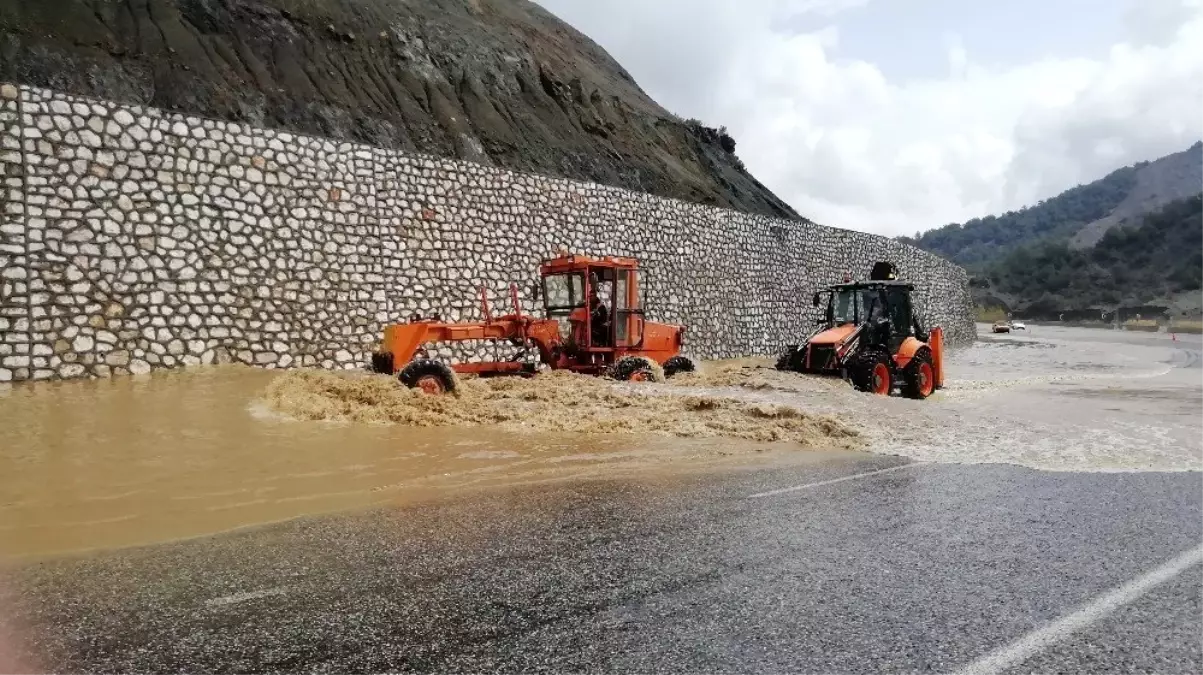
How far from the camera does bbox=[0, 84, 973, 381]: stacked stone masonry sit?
→ 11.6m

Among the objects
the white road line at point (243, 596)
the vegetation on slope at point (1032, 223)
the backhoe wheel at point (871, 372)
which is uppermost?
the vegetation on slope at point (1032, 223)

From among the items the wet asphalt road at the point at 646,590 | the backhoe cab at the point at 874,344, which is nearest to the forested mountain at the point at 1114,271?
the backhoe cab at the point at 874,344

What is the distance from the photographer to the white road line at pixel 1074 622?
3191 millimetres

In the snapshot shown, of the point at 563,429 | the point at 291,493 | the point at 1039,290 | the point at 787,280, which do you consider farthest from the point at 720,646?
the point at 1039,290

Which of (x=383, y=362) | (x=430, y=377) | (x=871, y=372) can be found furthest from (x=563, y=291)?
(x=871, y=372)

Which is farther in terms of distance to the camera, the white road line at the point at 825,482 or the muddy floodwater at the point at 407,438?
the white road line at the point at 825,482

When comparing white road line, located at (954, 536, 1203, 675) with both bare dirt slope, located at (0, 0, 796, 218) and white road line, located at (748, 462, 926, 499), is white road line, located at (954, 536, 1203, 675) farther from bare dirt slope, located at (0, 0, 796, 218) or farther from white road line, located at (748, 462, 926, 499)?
bare dirt slope, located at (0, 0, 796, 218)

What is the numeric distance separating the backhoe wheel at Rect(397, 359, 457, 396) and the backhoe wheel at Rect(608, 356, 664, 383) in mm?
3429

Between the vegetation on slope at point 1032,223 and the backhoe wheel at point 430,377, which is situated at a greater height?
the vegetation on slope at point 1032,223

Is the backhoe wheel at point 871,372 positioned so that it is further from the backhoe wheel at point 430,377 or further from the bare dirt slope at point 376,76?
the bare dirt slope at point 376,76

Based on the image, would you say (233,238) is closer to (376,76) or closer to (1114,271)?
(376,76)

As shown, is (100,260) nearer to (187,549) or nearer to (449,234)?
(449,234)

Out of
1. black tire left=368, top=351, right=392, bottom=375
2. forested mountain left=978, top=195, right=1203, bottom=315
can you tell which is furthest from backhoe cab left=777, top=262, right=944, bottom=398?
forested mountain left=978, top=195, right=1203, bottom=315

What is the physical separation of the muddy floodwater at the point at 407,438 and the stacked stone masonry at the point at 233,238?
0.80m
